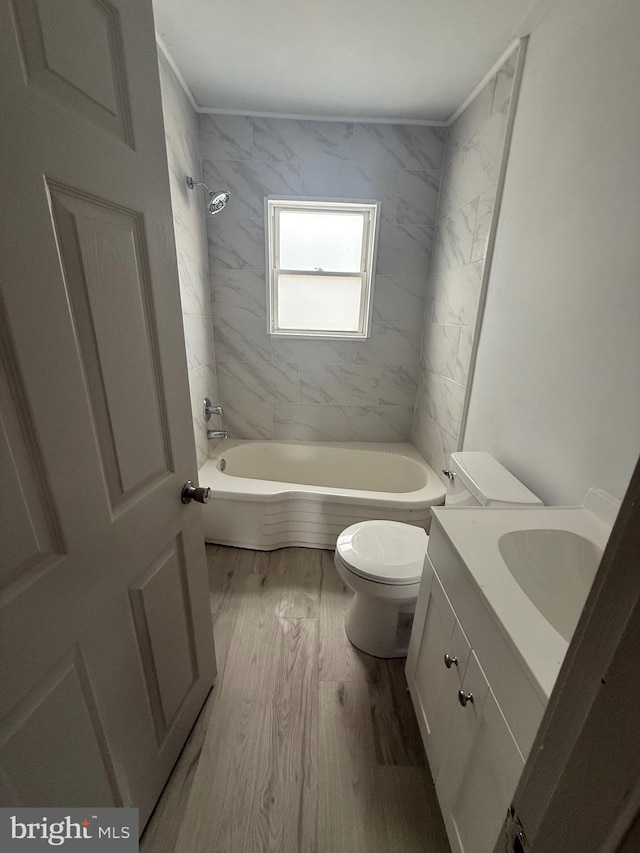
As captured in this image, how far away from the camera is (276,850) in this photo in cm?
92

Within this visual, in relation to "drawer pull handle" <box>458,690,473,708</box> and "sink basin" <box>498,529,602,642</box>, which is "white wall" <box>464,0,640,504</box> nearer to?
"sink basin" <box>498,529,602,642</box>

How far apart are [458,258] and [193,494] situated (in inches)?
74.5

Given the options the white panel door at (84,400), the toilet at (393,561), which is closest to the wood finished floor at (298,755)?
the toilet at (393,561)

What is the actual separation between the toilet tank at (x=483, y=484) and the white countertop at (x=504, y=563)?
0.40 ft

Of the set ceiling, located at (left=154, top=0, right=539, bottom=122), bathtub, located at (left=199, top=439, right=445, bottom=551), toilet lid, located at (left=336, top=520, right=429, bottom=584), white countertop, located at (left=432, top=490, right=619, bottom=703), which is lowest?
bathtub, located at (left=199, top=439, right=445, bottom=551)

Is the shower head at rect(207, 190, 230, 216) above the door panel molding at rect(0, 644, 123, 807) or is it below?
above

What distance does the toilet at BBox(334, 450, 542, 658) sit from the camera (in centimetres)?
127

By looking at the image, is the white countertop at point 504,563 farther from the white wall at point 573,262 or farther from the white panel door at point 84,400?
the white panel door at point 84,400

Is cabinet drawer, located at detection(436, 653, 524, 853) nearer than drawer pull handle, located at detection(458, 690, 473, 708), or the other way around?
cabinet drawer, located at detection(436, 653, 524, 853)

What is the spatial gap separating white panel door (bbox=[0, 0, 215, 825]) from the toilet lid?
72 cm

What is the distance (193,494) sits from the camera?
97cm

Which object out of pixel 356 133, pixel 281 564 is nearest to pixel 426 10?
pixel 356 133

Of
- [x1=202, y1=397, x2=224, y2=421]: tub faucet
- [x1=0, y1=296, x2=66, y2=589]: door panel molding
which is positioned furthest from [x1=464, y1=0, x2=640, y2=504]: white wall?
[x1=202, y1=397, x2=224, y2=421]: tub faucet

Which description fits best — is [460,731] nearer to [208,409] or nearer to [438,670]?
[438,670]
